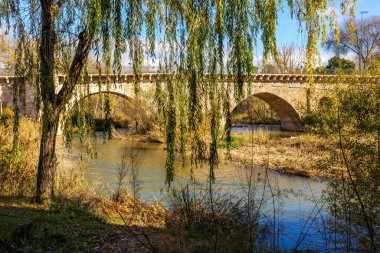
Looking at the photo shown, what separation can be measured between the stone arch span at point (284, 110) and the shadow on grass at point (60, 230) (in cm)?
2641

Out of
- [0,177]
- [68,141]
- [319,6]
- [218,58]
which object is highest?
[319,6]

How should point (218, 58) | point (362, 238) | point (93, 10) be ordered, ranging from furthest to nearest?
1. point (362, 238)
2. point (218, 58)
3. point (93, 10)

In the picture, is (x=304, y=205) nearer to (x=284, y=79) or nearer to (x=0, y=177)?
(x=0, y=177)

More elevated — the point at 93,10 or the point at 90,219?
the point at 93,10

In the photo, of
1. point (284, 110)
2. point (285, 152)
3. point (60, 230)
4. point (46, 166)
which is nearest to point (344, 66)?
point (46, 166)

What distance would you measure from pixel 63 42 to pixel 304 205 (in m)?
6.30

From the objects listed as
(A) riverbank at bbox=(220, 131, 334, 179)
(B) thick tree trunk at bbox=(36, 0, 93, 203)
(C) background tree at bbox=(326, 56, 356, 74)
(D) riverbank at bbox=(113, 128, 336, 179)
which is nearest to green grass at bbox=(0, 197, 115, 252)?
(B) thick tree trunk at bbox=(36, 0, 93, 203)

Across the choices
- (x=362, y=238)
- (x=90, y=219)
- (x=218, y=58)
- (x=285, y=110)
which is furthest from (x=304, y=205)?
(x=285, y=110)

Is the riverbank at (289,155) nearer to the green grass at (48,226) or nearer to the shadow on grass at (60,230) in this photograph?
the shadow on grass at (60,230)

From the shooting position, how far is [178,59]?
3.60m

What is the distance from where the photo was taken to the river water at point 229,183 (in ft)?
22.6

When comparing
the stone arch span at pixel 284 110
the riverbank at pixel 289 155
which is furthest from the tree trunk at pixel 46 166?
the stone arch span at pixel 284 110

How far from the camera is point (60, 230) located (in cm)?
501

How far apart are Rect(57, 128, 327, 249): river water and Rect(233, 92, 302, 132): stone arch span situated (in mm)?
16410
